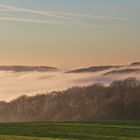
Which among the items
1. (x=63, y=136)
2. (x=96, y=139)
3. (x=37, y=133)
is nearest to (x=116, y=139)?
(x=96, y=139)

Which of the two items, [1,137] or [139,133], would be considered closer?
[1,137]

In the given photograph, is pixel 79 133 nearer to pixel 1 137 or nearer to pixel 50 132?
pixel 50 132

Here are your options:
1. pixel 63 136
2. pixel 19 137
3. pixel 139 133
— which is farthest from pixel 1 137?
pixel 139 133

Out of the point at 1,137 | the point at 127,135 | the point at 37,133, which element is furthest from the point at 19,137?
the point at 127,135

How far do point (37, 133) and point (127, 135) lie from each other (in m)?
11.6

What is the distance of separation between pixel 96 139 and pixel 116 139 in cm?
234

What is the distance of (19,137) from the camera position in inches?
2842

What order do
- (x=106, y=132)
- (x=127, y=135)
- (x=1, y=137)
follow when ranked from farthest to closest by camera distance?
(x=106, y=132)
(x=127, y=135)
(x=1, y=137)

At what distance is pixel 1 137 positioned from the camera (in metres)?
71.7

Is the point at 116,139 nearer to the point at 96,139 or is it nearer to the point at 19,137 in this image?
the point at 96,139

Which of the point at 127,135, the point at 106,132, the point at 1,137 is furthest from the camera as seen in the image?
the point at 106,132

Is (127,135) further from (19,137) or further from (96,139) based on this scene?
(19,137)

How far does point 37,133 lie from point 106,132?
9735 millimetres

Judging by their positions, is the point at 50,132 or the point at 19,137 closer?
the point at 19,137
